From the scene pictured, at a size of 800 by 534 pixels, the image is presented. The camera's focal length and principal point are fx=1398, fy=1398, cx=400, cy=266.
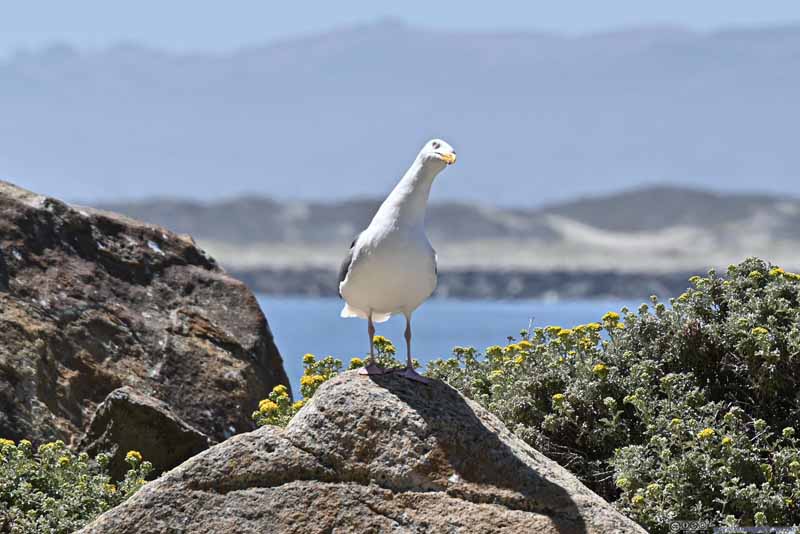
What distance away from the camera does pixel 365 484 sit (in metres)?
7.95

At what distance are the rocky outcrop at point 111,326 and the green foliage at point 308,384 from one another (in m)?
1.34

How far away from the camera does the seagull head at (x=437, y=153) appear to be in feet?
27.0

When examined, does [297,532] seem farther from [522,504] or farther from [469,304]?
[469,304]

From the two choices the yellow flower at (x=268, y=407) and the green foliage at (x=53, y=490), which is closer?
the green foliage at (x=53, y=490)

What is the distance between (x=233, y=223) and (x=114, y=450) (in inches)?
6619

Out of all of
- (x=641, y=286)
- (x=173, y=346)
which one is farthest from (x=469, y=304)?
(x=173, y=346)

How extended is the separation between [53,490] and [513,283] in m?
131

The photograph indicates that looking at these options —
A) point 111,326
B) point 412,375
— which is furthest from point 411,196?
point 111,326

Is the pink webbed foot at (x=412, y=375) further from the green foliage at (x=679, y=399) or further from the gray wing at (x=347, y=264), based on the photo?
the green foliage at (x=679, y=399)

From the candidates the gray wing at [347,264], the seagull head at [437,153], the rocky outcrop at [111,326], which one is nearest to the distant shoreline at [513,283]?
the rocky outcrop at [111,326]

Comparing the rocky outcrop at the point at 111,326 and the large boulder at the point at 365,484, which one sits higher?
the rocky outcrop at the point at 111,326

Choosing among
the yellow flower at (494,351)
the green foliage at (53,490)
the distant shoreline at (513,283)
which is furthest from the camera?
the distant shoreline at (513,283)

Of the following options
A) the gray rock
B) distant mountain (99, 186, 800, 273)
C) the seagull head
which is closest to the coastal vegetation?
the gray rock

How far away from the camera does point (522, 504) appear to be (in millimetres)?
8016
